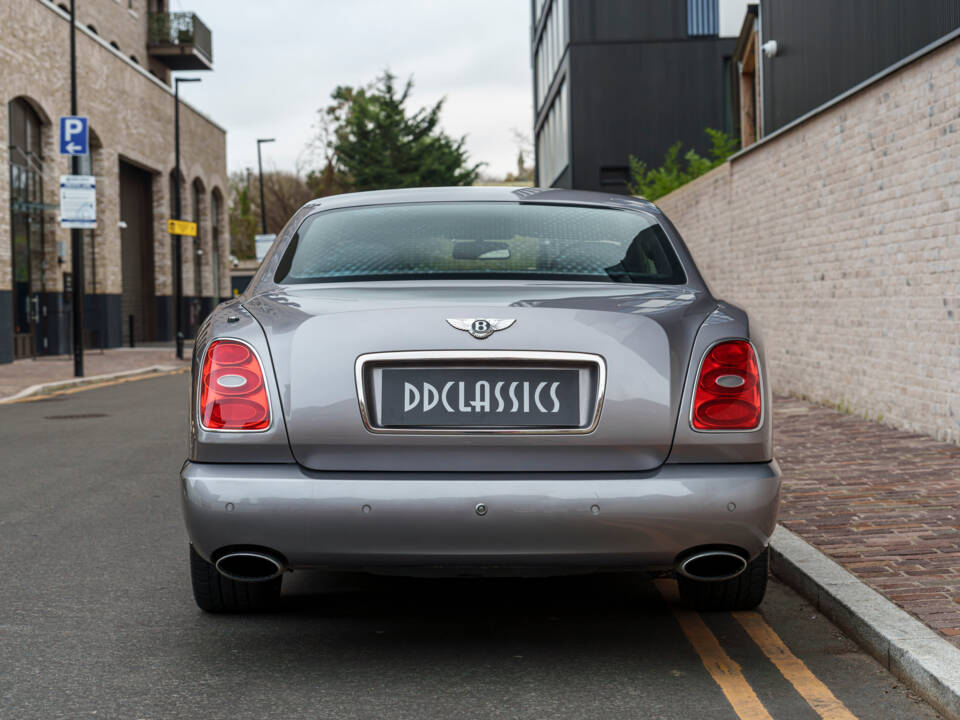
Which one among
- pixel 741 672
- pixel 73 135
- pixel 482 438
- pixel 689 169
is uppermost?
pixel 73 135

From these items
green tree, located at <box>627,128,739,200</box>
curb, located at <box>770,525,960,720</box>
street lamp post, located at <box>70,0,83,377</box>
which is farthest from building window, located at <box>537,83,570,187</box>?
curb, located at <box>770,525,960,720</box>

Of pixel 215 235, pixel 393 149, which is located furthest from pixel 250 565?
pixel 393 149

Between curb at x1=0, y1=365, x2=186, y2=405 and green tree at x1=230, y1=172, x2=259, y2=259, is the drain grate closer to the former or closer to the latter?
curb at x1=0, y1=365, x2=186, y2=405

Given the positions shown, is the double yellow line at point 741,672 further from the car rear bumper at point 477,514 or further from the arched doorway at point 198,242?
the arched doorway at point 198,242

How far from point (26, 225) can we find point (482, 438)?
29.1 meters

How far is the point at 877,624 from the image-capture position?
4.40 m

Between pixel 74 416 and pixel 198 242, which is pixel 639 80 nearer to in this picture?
pixel 198 242

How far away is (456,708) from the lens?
387 cm

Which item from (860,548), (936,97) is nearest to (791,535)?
(860,548)

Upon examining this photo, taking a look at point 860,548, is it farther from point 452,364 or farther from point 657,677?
point 452,364

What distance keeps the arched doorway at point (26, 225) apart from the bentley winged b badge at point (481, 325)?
27493mm

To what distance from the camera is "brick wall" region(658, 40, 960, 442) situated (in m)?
9.85

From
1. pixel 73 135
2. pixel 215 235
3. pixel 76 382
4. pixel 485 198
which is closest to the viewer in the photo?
pixel 485 198

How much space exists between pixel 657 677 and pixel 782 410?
9071mm
